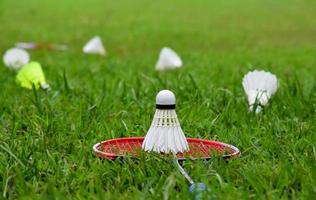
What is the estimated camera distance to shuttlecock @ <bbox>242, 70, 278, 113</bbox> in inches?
107

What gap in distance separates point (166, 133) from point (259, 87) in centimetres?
91

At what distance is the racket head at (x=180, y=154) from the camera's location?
76.3 inches

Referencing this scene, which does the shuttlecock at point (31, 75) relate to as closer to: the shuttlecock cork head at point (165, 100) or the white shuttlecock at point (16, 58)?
the white shuttlecock at point (16, 58)

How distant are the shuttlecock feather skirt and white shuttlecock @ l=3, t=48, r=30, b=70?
6.89ft

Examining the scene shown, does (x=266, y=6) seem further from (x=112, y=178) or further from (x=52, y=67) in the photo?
(x=112, y=178)

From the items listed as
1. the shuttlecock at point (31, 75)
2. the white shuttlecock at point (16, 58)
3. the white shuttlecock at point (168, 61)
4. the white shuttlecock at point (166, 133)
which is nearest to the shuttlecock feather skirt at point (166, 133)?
the white shuttlecock at point (166, 133)

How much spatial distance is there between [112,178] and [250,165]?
14.8 inches

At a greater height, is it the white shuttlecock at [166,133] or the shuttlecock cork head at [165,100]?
the shuttlecock cork head at [165,100]

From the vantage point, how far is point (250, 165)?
194 cm

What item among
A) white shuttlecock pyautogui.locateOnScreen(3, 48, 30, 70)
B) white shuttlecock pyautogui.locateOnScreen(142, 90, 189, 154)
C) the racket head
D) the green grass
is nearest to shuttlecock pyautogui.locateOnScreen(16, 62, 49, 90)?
the green grass

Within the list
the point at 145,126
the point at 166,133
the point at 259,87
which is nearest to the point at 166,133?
the point at 166,133

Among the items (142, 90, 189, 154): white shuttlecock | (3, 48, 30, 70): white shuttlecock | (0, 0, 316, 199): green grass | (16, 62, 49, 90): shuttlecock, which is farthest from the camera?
(3, 48, 30, 70): white shuttlecock

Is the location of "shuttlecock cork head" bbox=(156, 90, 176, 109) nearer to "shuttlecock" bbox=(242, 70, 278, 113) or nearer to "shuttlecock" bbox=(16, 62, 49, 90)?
"shuttlecock" bbox=(242, 70, 278, 113)

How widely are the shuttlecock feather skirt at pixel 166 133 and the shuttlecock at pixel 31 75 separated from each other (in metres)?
1.47
